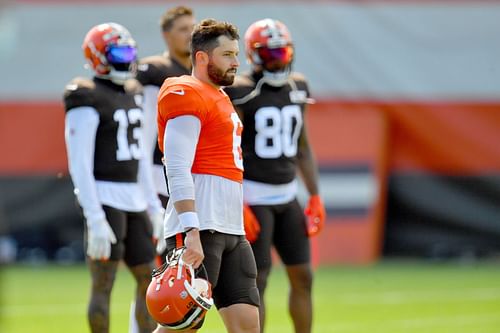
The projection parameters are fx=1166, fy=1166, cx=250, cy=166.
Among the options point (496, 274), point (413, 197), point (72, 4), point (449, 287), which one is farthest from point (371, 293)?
point (72, 4)

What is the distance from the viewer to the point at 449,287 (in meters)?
10.7

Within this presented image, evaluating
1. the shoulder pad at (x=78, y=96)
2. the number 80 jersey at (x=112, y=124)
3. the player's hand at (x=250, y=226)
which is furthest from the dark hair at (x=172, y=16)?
the player's hand at (x=250, y=226)

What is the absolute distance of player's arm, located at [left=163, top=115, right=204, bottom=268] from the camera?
17.5 ft

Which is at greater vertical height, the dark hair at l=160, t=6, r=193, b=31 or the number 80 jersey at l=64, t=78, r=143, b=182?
the dark hair at l=160, t=6, r=193, b=31

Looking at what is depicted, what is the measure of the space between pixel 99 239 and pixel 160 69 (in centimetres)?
130

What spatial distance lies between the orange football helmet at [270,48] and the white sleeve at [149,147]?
72 centimetres

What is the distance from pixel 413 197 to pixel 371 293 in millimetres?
2645

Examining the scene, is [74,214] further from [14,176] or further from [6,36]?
[6,36]

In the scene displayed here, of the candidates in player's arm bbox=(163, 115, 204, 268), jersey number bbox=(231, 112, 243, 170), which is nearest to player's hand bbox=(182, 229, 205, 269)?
player's arm bbox=(163, 115, 204, 268)

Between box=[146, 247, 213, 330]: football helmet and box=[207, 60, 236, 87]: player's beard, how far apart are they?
32.6 inches

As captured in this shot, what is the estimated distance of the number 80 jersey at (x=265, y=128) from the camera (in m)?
6.94

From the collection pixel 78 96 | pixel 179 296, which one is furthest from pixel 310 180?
pixel 179 296

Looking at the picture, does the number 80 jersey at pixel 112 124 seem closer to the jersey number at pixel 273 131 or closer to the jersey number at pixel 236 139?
the jersey number at pixel 273 131

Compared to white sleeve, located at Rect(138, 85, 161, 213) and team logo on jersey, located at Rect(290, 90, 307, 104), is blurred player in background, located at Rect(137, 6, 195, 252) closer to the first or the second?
white sleeve, located at Rect(138, 85, 161, 213)
